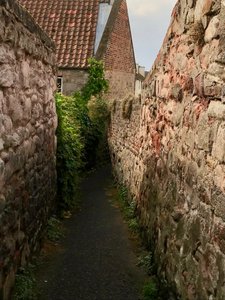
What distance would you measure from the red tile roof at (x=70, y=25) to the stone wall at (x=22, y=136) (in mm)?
9872

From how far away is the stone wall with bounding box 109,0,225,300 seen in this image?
325 cm

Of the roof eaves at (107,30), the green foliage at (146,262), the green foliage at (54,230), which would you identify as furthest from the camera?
the roof eaves at (107,30)

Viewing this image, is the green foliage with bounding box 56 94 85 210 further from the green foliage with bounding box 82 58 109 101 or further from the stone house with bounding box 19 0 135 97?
the stone house with bounding box 19 0 135 97

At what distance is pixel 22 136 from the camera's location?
466 cm

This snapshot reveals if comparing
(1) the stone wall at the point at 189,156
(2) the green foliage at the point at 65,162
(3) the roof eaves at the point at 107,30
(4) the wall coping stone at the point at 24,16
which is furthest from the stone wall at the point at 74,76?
(4) the wall coping stone at the point at 24,16

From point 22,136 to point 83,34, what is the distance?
42.3 ft

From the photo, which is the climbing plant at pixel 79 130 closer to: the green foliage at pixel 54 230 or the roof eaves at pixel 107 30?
the roof eaves at pixel 107 30

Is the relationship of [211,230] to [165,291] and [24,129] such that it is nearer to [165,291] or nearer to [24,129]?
[165,291]

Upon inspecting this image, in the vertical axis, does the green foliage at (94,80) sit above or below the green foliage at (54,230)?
above

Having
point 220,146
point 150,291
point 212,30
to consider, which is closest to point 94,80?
point 150,291

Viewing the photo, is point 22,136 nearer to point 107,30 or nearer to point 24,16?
point 24,16

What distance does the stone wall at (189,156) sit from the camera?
10.7ft

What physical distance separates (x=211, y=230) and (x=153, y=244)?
233 centimetres

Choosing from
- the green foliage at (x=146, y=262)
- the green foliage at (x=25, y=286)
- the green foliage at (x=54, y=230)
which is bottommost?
the green foliage at (x=54, y=230)
